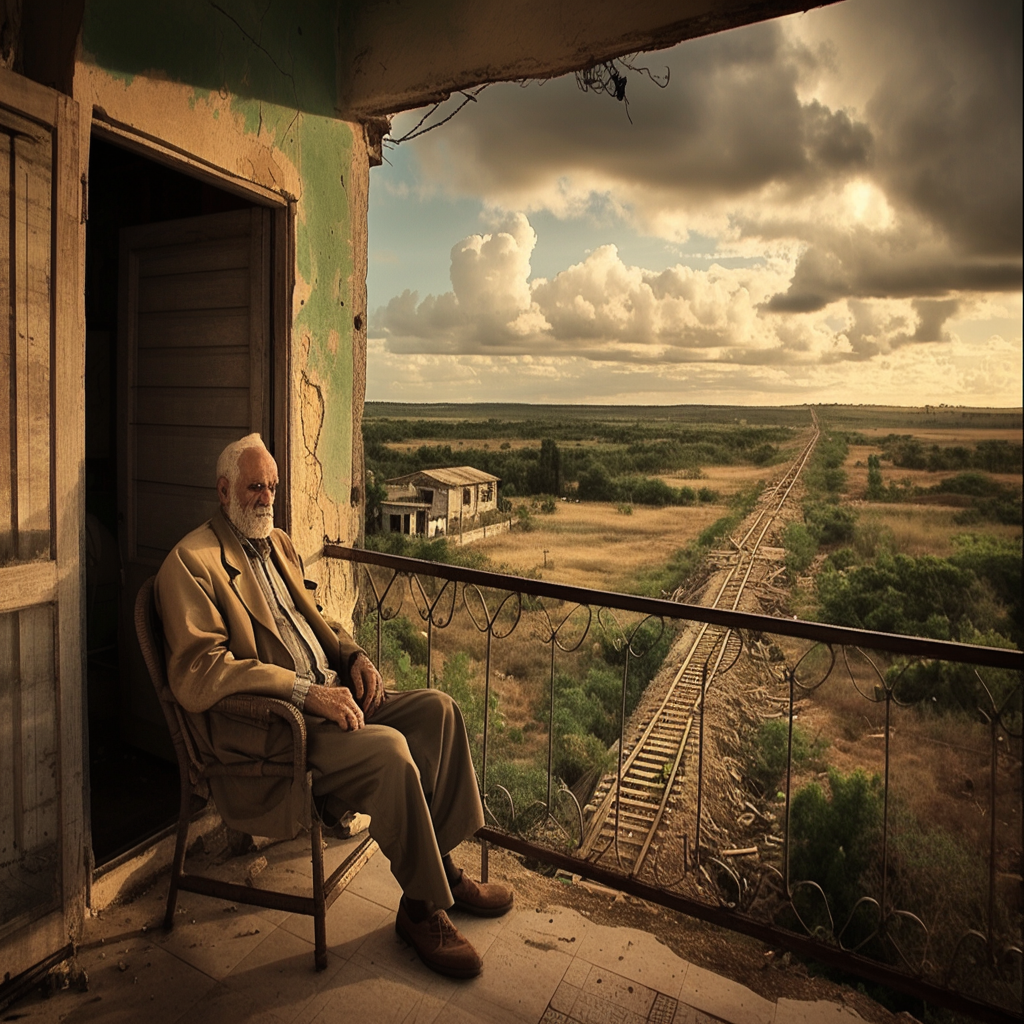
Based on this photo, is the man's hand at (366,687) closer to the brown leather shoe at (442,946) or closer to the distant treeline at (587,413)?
the brown leather shoe at (442,946)

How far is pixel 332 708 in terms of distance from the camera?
1.84 metres

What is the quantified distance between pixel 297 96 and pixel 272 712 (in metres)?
2.24

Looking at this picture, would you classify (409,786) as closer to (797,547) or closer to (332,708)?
(332,708)

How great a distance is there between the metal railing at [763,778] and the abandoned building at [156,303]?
81 cm

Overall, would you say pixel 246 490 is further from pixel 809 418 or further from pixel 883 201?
pixel 809 418

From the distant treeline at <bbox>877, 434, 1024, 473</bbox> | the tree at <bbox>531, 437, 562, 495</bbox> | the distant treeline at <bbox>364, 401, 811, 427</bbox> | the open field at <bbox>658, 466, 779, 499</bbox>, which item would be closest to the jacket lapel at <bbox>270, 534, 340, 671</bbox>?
the tree at <bbox>531, 437, 562, 495</bbox>

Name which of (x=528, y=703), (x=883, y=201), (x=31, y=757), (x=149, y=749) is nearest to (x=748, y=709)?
(x=528, y=703)

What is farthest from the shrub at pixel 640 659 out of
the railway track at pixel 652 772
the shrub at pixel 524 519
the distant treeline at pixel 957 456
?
the distant treeline at pixel 957 456

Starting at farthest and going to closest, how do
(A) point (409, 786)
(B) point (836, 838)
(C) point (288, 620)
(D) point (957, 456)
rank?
1. (D) point (957, 456)
2. (B) point (836, 838)
3. (C) point (288, 620)
4. (A) point (409, 786)

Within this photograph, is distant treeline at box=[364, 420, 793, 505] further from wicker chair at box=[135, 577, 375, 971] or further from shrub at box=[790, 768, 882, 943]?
wicker chair at box=[135, 577, 375, 971]

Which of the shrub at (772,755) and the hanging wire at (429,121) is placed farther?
the shrub at (772,755)

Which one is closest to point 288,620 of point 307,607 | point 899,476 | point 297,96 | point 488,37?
point 307,607

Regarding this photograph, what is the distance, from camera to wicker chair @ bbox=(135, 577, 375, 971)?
5.83 feet

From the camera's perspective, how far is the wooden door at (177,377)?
2.73 m
